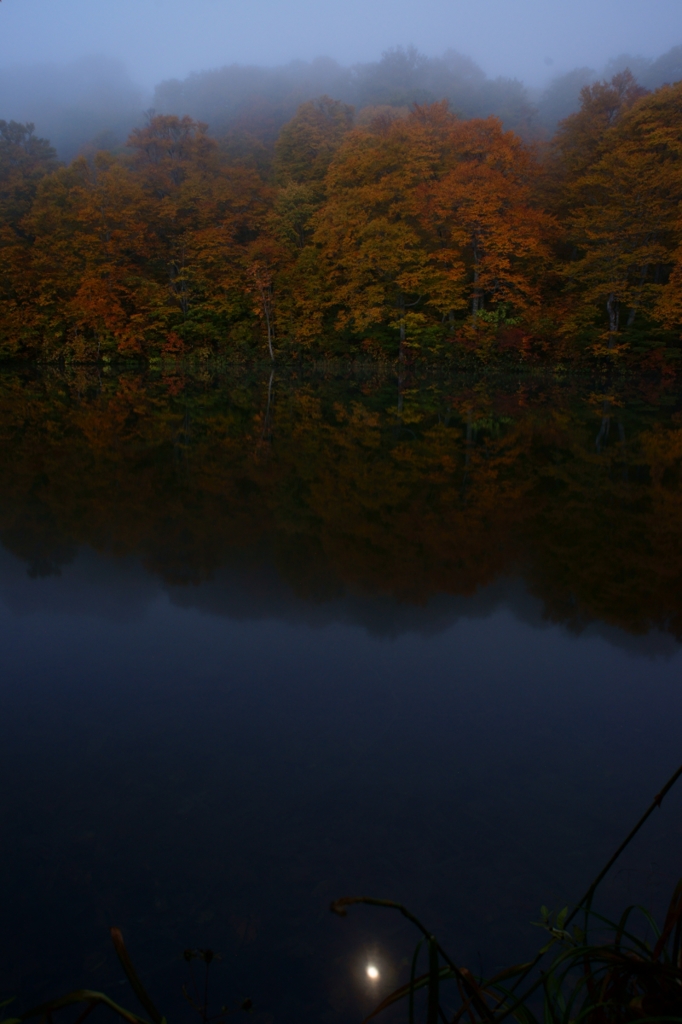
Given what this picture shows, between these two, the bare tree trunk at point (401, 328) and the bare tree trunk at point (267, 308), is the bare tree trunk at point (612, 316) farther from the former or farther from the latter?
the bare tree trunk at point (267, 308)

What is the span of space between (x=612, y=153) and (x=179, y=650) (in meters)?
22.2

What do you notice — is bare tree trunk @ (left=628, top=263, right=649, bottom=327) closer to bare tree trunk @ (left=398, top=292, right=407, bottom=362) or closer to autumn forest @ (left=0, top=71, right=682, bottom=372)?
autumn forest @ (left=0, top=71, right=682, bottom=372)

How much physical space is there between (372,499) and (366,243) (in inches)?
691

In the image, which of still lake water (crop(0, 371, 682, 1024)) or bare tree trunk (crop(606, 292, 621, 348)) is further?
bare tree trunk (crop(606, 292, 621, 348))

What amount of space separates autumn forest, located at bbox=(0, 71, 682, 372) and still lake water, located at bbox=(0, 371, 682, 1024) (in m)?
16.3

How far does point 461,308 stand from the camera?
22406 millimetres

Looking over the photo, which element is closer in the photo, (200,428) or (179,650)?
(179,650)

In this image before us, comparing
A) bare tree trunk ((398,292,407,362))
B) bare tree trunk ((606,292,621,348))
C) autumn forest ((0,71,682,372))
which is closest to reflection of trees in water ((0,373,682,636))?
bare tree trunk ((606,292,621,348))

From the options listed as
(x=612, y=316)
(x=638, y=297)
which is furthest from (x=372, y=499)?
(x=612, y=316)

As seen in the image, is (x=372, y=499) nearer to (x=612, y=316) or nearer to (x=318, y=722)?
(x=318, y=722)

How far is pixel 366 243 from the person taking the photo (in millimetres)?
21562

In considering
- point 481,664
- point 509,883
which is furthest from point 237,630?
point 509,883

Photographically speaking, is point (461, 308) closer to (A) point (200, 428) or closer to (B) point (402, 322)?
(B) point (402, 322)

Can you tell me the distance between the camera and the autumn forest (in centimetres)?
2020
